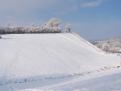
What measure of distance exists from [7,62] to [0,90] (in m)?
5.57

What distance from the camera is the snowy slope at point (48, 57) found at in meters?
18.8

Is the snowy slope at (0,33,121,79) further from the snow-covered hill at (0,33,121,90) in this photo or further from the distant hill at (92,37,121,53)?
the distant hill at (92,37,121,53)

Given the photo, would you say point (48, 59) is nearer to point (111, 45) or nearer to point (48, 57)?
point (48, 57)

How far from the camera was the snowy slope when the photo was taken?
18828mm

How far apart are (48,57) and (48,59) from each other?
1.78 ft

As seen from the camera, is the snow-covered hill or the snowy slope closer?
the snow-covered hill

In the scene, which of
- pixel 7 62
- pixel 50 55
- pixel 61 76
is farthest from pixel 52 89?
pixel 50 55

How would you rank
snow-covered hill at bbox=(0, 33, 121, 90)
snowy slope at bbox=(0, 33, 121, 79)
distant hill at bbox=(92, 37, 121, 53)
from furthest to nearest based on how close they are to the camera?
distant hill at bbox=(92, 37, 121, 53) → snowy slope at bbox=(0, 33, 121, 79) → snow-covered hill at bbox=(0, 33, 121, 90)

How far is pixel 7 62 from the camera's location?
19.5 meters

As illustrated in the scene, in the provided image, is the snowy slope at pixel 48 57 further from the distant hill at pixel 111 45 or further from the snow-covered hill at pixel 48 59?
the distant hill at pixel 111 45

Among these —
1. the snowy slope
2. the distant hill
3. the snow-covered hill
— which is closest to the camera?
the snow-covered hill

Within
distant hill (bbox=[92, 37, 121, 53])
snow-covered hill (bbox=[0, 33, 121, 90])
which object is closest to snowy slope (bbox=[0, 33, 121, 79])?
snow-covered hill (bbox=[0, 33, 121, 90])

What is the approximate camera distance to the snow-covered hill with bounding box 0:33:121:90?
18009mm

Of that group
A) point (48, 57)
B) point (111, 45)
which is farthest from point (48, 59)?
point (111, 45)
